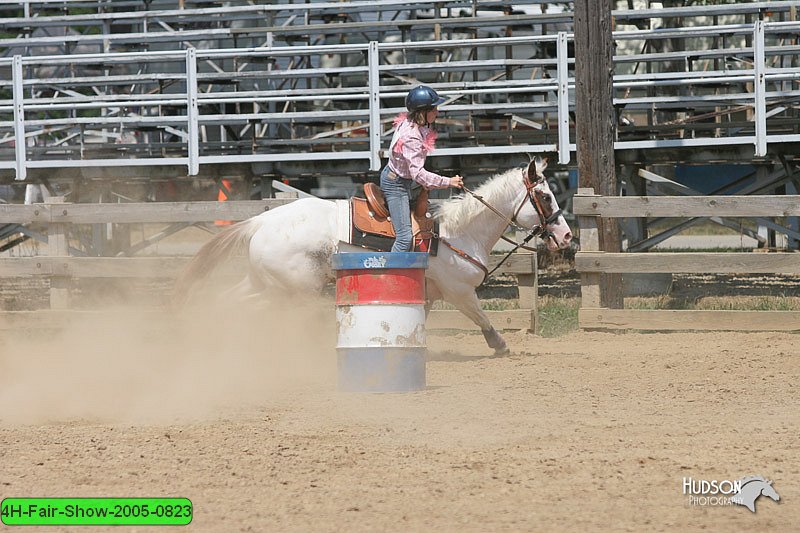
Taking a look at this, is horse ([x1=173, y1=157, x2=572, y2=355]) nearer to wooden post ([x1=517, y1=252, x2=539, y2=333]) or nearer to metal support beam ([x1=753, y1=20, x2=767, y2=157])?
wooden post ([x1=517, y1=252, x2=539, y2=333])

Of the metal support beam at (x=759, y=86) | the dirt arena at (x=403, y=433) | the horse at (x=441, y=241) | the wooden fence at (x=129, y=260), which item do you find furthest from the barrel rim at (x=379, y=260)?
the metal support beam at (x=759, y=86)

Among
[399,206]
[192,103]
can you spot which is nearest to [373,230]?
[399,206]

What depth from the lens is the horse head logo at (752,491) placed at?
509 cm

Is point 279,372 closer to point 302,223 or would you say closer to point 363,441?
point 302,223

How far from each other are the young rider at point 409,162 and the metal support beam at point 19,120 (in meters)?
7.70

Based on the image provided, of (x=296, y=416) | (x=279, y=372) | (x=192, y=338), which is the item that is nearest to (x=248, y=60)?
(x=192, y=338)

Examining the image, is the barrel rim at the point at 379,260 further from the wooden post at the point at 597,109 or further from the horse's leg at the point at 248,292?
the wooden post at the point at 597,109

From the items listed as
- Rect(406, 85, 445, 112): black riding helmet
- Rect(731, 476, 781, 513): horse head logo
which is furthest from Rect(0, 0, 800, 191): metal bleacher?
Rect(731, 476, 781, 513): horse head logo

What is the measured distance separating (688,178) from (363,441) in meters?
23.8

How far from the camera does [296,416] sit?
7301 mm

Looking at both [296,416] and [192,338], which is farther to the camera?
[192,338]

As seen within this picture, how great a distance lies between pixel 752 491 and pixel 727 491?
118mm

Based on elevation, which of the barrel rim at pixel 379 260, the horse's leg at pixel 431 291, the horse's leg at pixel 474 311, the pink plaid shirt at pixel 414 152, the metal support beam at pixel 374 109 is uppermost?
the metal support beam at pixel 374 109

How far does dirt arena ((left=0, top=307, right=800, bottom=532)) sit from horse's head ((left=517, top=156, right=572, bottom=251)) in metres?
1.19
